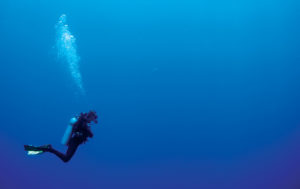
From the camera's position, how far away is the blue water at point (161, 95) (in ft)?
72.2

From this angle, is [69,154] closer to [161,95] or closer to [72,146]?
[72,146]

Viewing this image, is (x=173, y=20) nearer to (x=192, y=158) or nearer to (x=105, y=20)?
(x=105, y=20)

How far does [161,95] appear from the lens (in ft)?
98.0

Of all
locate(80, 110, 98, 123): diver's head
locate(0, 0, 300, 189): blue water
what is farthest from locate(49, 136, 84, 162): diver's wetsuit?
locate(0, 0, 300, 189): blue water

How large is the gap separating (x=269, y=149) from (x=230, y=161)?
142 inches

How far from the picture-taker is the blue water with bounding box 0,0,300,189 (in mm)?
22016

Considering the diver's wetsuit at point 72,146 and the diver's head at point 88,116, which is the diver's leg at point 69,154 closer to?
the diver's wetsuit at point 72,146

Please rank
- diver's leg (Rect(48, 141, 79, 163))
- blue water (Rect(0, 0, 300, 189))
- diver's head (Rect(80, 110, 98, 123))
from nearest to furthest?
diver's leg (Rect(48, 141, 79, 163)) < diver's head (Rect(80, 110, 98, 123)) < blue water (Rect(0, 0, 300, 189))

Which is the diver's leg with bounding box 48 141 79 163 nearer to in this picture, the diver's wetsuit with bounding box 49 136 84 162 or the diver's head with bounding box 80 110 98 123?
the diver's wetsuit with bounding box 49 136 84 162

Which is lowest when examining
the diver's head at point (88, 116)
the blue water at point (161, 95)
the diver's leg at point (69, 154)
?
the diver's leg at point (69, 154)

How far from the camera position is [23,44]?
27.8 meters

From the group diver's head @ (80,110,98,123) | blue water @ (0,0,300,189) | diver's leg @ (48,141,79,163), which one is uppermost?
blue water @ (0,0,300,189)

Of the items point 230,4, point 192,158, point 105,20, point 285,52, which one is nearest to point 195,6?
point 230,4

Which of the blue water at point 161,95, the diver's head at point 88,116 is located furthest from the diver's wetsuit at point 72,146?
the blue water at point 161,95
